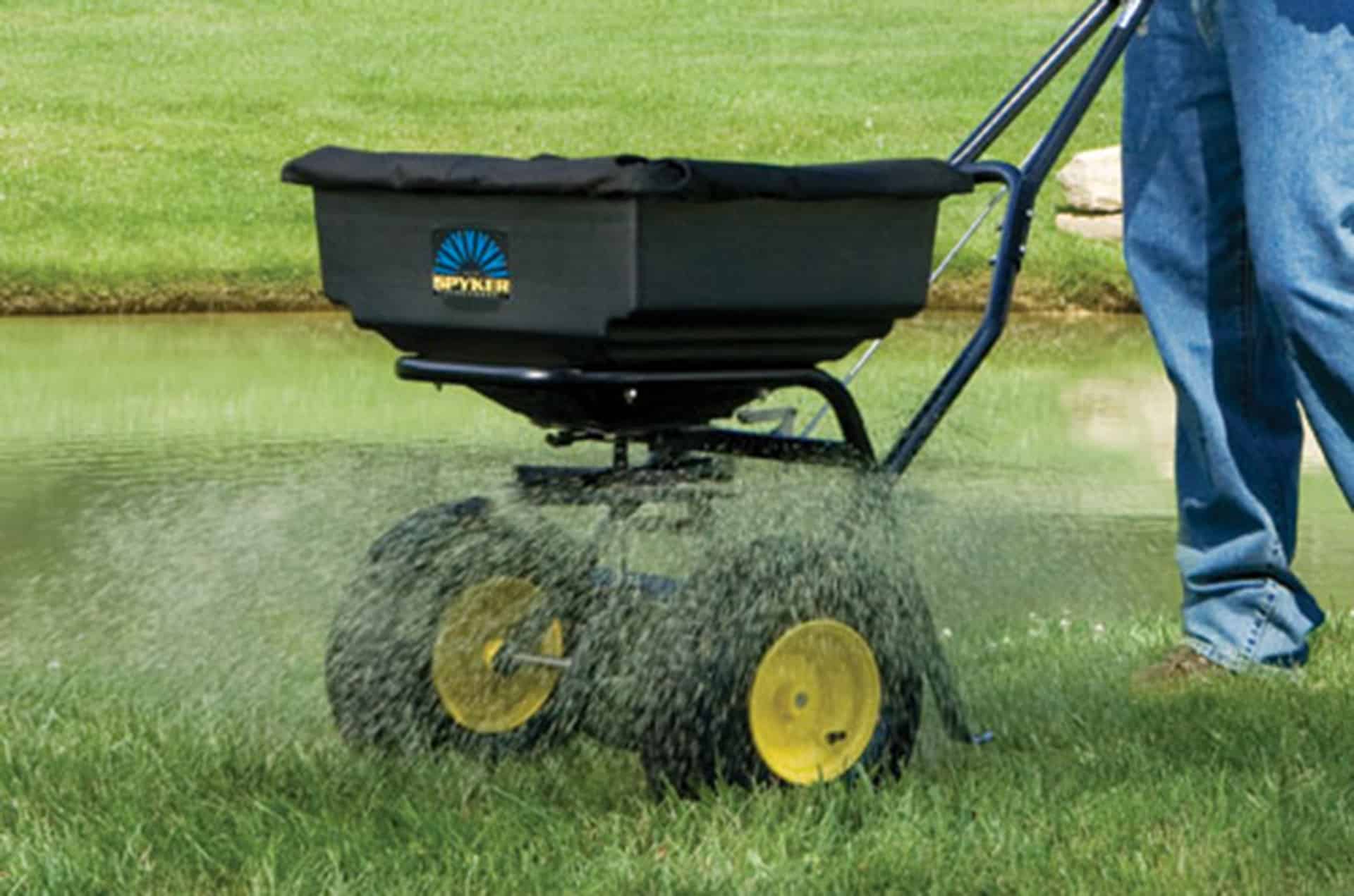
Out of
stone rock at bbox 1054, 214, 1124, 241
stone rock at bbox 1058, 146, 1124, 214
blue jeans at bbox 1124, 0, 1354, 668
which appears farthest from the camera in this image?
stone rock at bbox 1058, 146, 1124, 214

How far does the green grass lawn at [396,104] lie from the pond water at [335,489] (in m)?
1.98

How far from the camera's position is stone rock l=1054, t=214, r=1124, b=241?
1267cm

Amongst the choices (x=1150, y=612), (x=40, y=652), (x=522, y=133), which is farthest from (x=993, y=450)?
(x=522, y=133)

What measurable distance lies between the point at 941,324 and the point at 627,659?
7.36 m

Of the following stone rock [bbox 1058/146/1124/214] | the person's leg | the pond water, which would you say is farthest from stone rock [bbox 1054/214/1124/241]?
the person's leg

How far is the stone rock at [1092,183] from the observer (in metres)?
13.1

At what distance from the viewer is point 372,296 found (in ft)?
10.5

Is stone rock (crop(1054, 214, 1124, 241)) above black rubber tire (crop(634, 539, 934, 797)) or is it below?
below

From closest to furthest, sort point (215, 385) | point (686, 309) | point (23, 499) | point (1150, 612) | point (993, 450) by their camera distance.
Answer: point (686, 309)
point (1150, 612)
point (23, 499)
point (993, 450)
point (215, 385)

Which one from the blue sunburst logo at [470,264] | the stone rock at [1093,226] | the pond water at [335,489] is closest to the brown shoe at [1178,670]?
the pond water at [335,489]

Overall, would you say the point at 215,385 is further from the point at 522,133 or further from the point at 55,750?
the point at 522,133

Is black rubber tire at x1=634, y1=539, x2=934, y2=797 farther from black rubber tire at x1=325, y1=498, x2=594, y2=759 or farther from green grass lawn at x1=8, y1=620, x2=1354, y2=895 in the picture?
black rubber tire at x1=325, y1=498, x2=594, y2=759

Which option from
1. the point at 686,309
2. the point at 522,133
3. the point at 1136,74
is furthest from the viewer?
the point at 522,133

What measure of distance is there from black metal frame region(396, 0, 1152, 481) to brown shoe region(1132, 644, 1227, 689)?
2.49 ft
